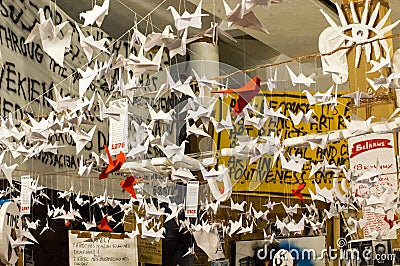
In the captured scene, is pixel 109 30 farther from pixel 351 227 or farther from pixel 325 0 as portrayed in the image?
pixel 351 227

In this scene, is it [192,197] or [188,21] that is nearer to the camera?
[188,21]

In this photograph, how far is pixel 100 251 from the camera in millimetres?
5133

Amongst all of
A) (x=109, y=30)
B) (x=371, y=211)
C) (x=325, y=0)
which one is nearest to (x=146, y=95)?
(x=371, y=211)

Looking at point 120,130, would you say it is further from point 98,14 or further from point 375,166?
point 375,166

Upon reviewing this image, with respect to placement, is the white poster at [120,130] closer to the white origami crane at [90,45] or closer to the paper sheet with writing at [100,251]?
the white origami crane at [90,45]

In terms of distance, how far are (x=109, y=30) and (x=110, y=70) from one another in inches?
179

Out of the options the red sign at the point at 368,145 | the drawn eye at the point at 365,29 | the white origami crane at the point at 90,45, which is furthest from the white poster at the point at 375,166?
the white origami crane at the point at 90,45

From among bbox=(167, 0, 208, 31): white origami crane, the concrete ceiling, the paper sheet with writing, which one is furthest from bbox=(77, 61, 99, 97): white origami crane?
the concrete ceiling

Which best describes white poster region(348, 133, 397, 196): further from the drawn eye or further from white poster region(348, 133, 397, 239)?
the drawn eye

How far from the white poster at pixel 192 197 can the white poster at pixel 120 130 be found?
402mm

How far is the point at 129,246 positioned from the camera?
5.26 metres

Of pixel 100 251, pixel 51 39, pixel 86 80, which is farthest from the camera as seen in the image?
pixel 100 251

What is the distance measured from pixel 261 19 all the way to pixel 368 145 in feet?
6.88

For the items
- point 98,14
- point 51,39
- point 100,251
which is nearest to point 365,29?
point 98,14
